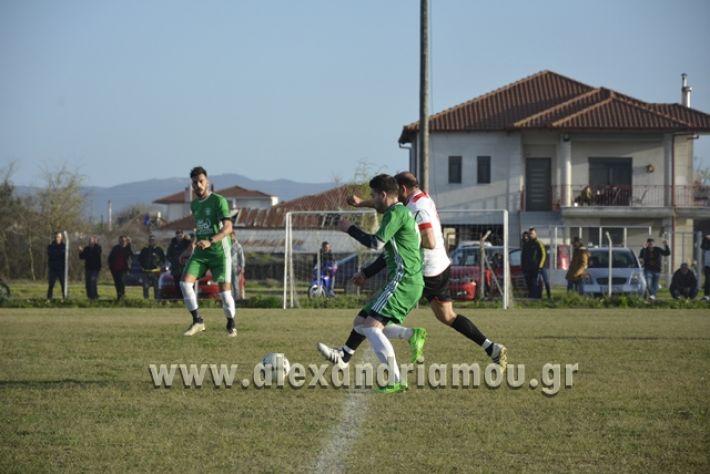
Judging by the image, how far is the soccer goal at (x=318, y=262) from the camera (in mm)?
23883

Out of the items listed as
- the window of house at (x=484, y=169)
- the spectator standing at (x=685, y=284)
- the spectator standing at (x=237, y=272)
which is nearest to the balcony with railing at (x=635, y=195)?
the window of house at (x=484, y=169)

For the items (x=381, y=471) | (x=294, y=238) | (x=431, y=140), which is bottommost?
(x=381, y=471)

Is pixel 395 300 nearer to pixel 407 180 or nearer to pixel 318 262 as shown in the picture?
pixel 407 180

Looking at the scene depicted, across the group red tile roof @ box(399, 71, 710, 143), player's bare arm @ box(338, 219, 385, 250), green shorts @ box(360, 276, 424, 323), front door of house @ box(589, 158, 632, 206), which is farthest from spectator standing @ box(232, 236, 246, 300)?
front door of house @ box(589, 158, 632, 206)

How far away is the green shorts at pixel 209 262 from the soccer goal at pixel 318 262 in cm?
970

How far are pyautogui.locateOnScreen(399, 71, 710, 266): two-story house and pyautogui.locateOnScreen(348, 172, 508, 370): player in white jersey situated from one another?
34.5 m

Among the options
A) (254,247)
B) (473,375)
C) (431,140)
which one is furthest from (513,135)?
(473,375)

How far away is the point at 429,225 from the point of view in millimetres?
9297

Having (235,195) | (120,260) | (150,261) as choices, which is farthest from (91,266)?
(235,195)

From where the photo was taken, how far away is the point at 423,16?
2609 cm

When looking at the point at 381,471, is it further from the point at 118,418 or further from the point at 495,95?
the point at 495,95

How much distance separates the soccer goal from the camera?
78.4 feet

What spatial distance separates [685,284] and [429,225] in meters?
19.7

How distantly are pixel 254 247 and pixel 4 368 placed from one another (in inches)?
1181
